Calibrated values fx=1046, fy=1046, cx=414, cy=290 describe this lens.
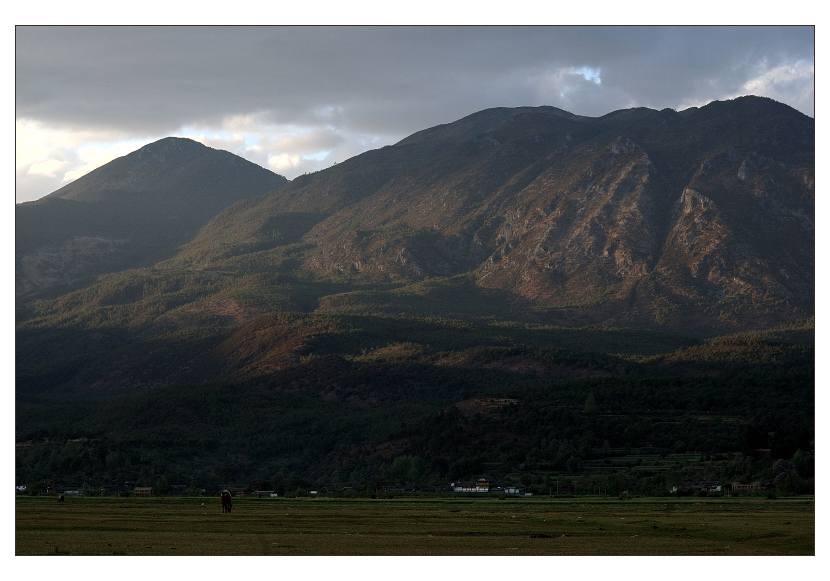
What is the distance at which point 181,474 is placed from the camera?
5074 inches

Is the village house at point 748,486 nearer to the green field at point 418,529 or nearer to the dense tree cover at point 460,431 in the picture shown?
the dense tree cover at point 460,431

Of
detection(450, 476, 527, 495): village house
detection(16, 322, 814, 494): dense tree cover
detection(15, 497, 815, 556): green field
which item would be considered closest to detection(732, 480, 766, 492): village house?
detection(16, 322, 814, 494): dense tree cover

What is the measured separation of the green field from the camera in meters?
53.0

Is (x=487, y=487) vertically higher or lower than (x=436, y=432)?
lower

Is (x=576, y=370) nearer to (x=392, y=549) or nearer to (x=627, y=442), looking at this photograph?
(x=627, y=442)

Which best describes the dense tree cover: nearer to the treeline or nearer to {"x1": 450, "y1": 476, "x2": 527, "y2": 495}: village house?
the treeline

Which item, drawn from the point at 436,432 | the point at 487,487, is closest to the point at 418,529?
the point at 487,487

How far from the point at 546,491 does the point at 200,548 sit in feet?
180

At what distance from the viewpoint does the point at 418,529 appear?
2422 inches

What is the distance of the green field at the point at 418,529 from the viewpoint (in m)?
53.0

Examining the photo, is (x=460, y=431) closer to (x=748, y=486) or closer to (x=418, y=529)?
(x=748, y=486)

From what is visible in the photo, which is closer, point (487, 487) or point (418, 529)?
point (418, 529)

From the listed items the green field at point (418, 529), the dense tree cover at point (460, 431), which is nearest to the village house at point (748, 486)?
the dense tree cover at point (460, 431)

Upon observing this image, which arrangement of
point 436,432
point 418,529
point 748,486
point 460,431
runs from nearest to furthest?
point 418,529 < point 748,486 < point 460,431 < point 436,432
